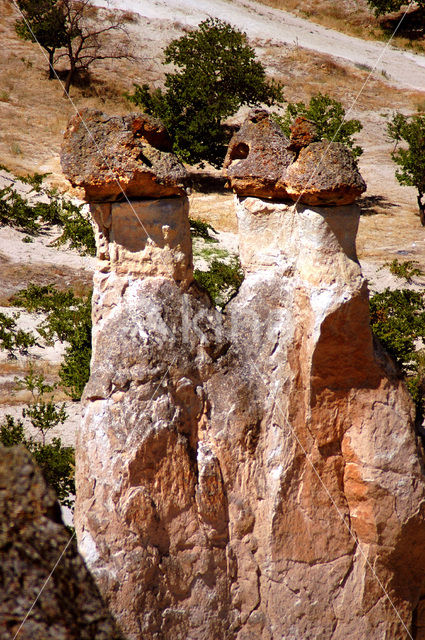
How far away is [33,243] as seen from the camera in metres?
17.1

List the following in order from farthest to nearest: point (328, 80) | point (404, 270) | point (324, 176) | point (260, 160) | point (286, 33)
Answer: point (286, 33)
point (328, 80)
point (404, 270)
point (260, 160)
point (324, 176)

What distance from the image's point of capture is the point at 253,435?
4629 mm

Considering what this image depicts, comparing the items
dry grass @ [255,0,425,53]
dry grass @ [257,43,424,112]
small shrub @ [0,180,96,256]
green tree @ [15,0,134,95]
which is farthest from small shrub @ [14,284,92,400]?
dry grass @ [255,0,425,53]

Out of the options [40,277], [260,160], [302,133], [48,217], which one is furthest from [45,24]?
[302,133]

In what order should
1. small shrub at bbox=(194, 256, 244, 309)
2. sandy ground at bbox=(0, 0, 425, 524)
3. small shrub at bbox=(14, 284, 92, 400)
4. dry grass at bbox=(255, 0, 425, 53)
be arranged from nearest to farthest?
small shrub at bbox=(14, 284, 92, 400), small shrub at bbox=(194, 256, 244, 309), sandy ground at bbox=(0, 0, 425, 524), dry grass at bbox=(255, 0, 425, 53)

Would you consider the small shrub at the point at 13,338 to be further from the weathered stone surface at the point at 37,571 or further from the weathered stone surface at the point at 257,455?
the weathered stone surface at the point at 37,571

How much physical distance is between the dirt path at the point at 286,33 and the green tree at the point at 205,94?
22.1ft

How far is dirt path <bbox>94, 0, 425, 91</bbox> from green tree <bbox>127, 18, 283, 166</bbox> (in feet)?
22.1

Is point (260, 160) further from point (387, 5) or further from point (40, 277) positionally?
point (387, 5)

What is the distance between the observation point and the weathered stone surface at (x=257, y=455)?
4.31m

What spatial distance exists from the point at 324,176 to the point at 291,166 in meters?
0.27

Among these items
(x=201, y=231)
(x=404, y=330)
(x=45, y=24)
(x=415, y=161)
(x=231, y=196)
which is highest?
(x=415, y=161)

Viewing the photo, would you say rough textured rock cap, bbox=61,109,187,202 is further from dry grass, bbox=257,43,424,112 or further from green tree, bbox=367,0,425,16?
green tree, bbox=367,0,425,16

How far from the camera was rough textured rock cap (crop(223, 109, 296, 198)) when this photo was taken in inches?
190
